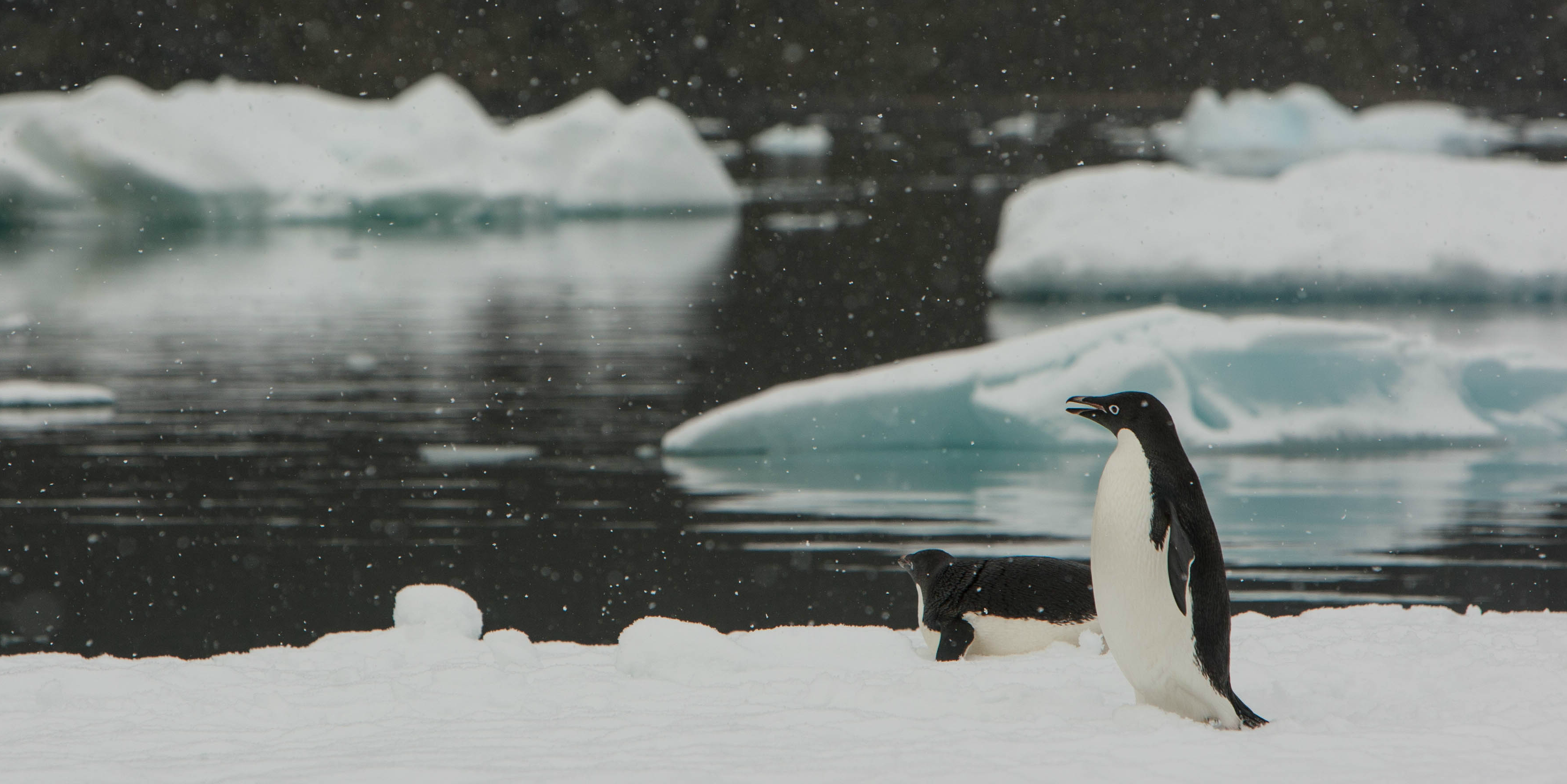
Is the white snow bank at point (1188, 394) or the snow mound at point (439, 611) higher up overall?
the white snow bank at point (1188, 394)

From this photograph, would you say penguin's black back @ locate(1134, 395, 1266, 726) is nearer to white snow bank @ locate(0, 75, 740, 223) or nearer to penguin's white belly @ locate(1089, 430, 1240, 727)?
penguin's white belly @ locate(1089, 430, 1240, 727)

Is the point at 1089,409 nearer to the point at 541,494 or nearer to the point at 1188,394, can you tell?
the point at 541,494

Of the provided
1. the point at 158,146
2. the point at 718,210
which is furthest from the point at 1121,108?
the point at 158,146

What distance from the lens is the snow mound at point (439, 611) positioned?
5211 millimetres

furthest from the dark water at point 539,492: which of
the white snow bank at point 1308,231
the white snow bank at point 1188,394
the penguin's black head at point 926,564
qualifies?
the penguin's black head at point 926,564

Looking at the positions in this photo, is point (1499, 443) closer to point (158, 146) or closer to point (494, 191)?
point (494, 191)

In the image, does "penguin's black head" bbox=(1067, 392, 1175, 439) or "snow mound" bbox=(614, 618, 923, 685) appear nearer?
"penguin's black head" bbox=(1067, 392, 1175, 439)

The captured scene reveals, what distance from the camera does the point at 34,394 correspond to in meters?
11.7

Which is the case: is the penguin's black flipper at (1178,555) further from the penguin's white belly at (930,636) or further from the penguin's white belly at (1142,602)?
the penguin's white belly at (930,636)

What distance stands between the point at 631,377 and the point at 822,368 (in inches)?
69.4

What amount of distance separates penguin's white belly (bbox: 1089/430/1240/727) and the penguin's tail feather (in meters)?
0.01

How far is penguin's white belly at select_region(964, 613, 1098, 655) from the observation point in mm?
4723

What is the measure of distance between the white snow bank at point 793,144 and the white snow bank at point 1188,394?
49.2m

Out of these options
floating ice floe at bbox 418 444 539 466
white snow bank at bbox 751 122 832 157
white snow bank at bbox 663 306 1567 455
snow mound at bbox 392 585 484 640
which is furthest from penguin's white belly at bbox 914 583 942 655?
white snow bank at bbox 751 122 832 157
